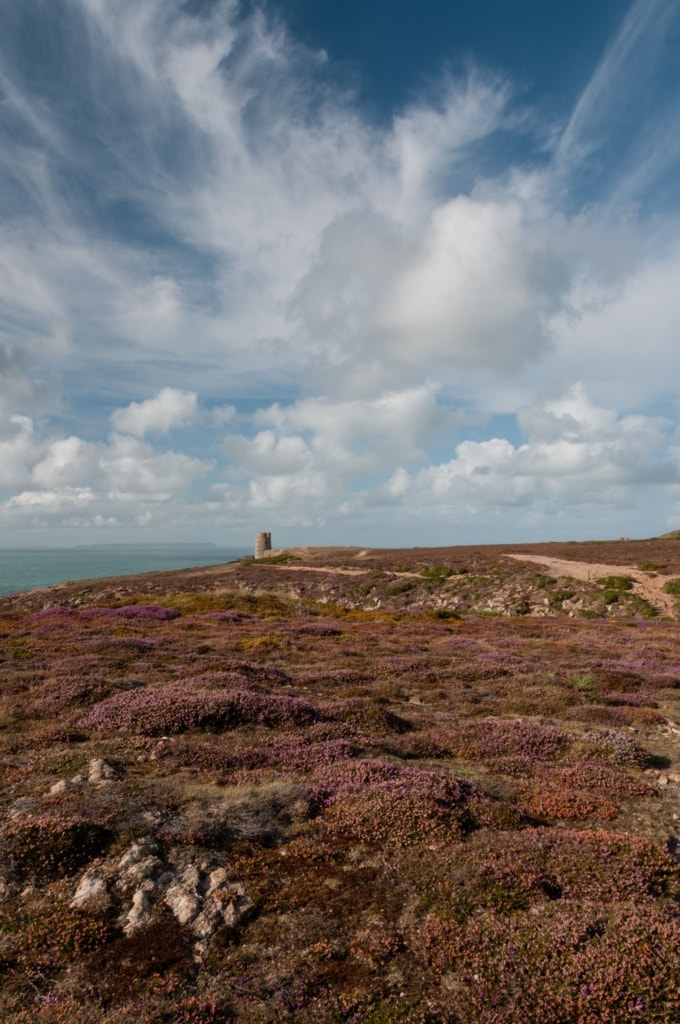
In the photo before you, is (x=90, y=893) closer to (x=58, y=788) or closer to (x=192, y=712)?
(x=58, y=788)

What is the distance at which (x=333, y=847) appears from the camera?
7809 millimetres

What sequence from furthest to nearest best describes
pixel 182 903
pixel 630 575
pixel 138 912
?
pixel 630 575 → pixel 182 903 → pixel 138 912

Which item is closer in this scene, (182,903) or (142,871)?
(182,903)

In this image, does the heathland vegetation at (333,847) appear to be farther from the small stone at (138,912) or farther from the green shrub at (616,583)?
the green shrub at (616,583)

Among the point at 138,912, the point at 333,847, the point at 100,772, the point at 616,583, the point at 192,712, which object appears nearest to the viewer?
the point at 138,912

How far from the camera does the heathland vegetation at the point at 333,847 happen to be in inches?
207

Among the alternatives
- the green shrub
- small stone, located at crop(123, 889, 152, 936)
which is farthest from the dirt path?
small stone, located at crop(123, 889, 152, 936)

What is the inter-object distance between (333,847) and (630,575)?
55.5 metres

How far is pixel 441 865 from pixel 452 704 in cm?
1033

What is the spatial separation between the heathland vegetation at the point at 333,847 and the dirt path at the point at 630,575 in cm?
3023

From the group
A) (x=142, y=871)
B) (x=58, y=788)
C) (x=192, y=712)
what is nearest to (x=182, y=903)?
(x=142, y=871)

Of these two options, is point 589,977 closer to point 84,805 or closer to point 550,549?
point 84,805

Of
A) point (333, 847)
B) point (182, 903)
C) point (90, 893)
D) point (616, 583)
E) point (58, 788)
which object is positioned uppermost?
point (58, 788)

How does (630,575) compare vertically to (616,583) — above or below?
above
